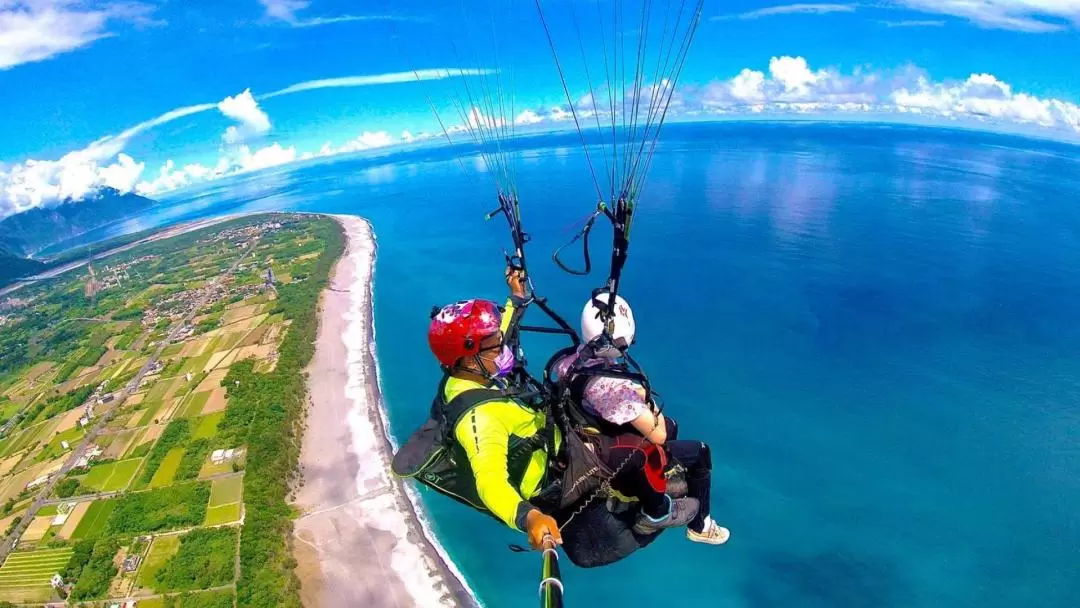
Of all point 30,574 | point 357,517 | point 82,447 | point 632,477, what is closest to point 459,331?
point 632,477

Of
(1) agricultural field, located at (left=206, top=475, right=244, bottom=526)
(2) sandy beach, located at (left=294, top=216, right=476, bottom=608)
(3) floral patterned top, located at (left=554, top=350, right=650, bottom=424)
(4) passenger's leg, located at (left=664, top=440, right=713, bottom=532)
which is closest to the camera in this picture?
(3) floral patterned top, located at (left=554, top=350, right=650, bottom=424)

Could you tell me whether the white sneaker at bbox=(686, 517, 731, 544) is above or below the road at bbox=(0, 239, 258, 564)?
above

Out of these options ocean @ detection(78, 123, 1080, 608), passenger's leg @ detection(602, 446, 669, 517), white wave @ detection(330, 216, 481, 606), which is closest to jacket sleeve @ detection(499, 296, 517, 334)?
passenger's leg @ detection(602, 446, 669, 517)

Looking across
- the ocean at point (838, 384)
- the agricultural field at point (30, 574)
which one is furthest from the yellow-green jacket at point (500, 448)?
the agricultural field at point (30, 574)

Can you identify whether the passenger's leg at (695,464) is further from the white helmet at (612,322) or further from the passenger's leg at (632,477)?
the white helmet at (612,322)

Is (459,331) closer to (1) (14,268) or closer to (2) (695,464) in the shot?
(2) (695,464)

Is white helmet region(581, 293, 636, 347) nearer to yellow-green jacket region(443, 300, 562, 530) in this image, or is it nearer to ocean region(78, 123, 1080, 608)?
yellow-green jacket region(443, 300, 562, 530)

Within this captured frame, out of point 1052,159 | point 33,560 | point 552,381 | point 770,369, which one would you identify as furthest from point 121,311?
point 1052,159

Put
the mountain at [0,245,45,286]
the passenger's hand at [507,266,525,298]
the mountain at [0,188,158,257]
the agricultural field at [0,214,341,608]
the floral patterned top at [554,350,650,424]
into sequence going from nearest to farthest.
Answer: the floral patterned top at [554,350,650,424], the passenger's hand at [507,266,525,298], the agricultural field at [0,214,341,608], the mountain at [0,245,45,286], the mountain at [0,188,158,257]

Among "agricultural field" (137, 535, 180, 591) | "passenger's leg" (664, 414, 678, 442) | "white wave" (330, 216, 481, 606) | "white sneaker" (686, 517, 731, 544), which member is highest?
"passenger's leg" (664, 414, 678, 442)
